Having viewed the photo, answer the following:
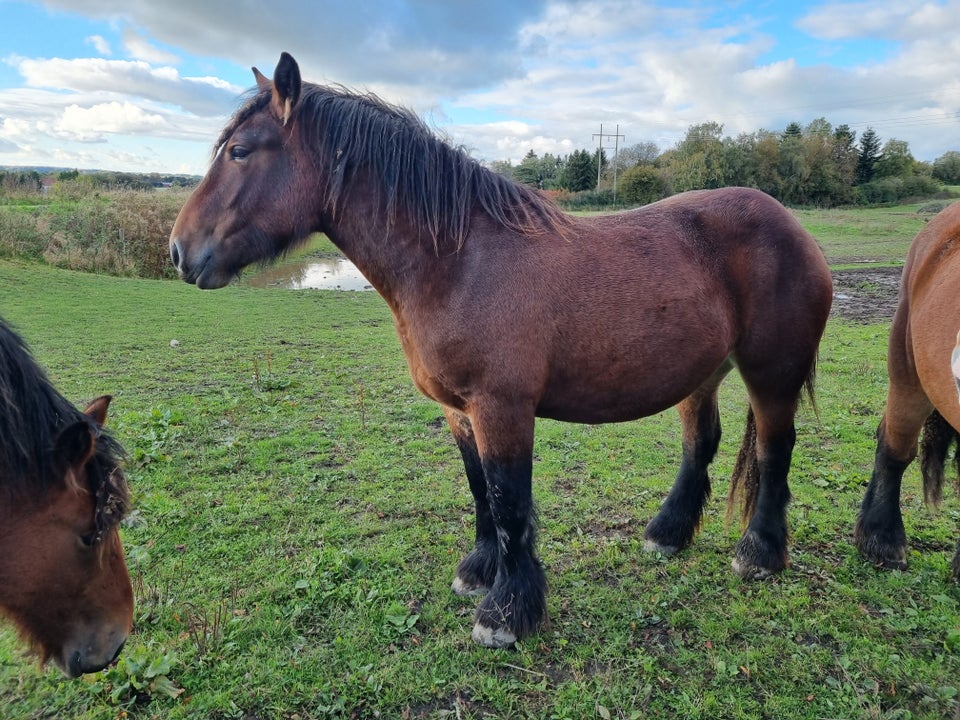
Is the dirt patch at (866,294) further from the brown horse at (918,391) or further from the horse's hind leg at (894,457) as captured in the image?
the horse's hind leg at (894,457)

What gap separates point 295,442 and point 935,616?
4788mm

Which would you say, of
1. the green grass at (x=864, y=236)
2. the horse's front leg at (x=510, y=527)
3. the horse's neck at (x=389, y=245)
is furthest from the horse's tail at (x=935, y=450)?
the green grass at (x=864, y=236)

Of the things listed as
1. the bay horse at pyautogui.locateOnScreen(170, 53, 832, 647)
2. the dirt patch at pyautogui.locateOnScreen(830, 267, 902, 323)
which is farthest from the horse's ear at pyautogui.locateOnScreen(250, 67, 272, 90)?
the dirt patch at pyautogui.locateOnScreen(830, 267, 902, 323)

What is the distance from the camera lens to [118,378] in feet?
23.1

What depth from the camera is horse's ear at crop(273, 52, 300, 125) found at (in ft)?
7.56

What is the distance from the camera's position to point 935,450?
3307 mm

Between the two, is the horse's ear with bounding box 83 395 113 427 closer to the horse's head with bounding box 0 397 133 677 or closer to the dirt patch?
the horse's head with bounding box 0 397 133 677

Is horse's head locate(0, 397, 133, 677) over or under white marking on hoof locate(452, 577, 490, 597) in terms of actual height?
over

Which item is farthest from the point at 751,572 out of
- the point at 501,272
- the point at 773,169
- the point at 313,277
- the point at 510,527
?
the point at 773,169

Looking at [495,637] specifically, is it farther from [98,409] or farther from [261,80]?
[261,80]

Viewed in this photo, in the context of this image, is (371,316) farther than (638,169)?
No

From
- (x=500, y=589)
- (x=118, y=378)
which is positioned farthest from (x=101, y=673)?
(x=118, y=378)

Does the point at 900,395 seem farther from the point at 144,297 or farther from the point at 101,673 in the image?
the point at 144,297

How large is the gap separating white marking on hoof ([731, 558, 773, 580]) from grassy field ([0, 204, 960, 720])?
0.23 ft
